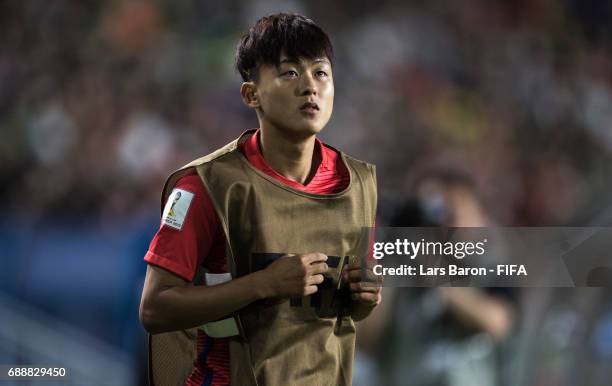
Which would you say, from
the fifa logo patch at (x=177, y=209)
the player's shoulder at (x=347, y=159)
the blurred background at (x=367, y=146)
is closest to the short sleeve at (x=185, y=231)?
the fifa logo patch at (x=177, y=209)

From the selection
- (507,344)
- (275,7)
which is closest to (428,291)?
(507,344)

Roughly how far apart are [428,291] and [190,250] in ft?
8.33

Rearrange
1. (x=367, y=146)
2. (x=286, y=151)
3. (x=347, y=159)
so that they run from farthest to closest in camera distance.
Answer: (x=367, y=146) → (x=347, y=159) → (x=286, y=151)

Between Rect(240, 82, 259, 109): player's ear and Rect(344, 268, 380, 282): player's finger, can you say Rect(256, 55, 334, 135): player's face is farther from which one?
Rect(344, 268, 380, 282): player's finger

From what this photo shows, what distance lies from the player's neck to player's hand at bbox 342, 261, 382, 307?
0.74 ft

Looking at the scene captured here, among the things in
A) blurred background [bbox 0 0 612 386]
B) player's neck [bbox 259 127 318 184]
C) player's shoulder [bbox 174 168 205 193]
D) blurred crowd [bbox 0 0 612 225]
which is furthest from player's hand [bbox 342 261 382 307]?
blurred crowd [bbox 0 0 612 225]

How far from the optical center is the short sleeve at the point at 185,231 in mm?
1616

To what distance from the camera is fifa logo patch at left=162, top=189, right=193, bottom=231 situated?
163 centimetres

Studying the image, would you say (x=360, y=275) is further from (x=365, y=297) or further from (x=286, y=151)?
(x=286, y=151)

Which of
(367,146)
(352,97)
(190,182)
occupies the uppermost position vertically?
(352,97)

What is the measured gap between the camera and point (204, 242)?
166cm

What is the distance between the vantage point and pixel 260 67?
1805mm

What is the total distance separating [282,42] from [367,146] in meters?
2.55

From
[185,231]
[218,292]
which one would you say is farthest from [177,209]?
[218,292]
